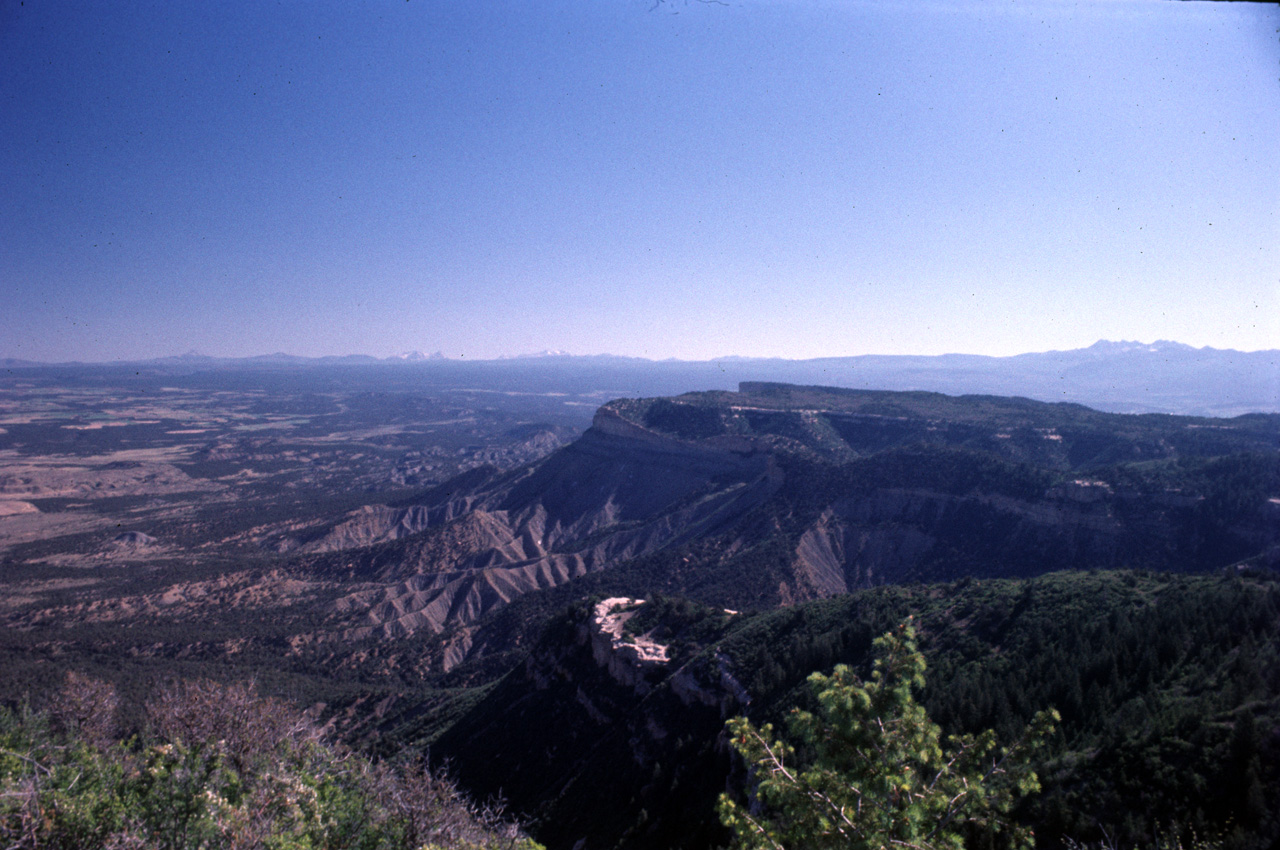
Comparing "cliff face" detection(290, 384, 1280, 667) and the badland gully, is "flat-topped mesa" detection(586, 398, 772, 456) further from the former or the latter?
the badland gully

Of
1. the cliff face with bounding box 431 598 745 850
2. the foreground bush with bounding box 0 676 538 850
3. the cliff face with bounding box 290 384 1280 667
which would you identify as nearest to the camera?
the foreground bush with bounding box 0 676 538 850

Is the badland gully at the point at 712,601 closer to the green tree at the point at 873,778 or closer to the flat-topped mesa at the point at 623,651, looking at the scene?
the flat-topped mesa at the point at 623,651

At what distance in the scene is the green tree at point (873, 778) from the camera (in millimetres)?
8328

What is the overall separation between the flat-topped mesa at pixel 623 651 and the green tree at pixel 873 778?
80.4 ft

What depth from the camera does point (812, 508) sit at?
67500mm

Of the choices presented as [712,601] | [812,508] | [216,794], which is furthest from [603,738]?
[812,508]

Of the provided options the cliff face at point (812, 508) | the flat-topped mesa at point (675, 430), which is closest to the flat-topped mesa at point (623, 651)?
the cliff face at point (812, 508)

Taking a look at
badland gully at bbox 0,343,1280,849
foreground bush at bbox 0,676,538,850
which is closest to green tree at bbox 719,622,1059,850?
badland gully at bbox 0,343,1280,849

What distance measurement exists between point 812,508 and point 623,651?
129ft

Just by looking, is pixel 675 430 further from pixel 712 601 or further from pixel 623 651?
pixel 623 651

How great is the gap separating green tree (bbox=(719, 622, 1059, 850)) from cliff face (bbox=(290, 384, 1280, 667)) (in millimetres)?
45240

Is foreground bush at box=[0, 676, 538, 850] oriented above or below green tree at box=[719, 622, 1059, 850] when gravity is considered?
below

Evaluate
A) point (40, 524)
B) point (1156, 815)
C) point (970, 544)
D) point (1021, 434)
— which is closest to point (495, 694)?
point (1156, 815)

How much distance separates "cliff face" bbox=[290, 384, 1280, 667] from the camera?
52.2 meters
